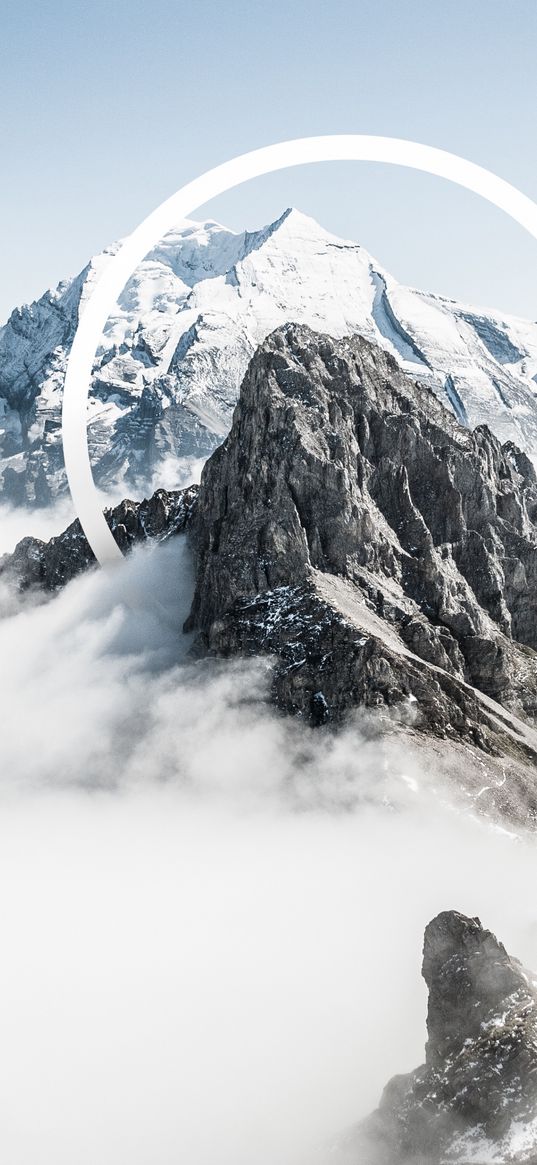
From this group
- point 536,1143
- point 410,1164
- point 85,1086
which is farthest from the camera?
point 85,1086

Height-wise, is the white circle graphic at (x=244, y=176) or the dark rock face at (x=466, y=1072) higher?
the white circle graphic at (x=244, y=176)

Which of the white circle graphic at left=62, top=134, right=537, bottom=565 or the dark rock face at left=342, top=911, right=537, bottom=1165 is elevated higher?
the white circle graphic at left=62, top=134, right=537, bottom=565

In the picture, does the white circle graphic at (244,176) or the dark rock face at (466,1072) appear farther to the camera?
the white circle graphic at (244,176)

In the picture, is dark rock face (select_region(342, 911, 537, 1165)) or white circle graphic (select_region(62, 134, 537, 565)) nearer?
dark rock face (select_region(342, 911, 537, 1165))

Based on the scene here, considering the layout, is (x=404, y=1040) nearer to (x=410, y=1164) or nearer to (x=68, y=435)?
(x=410, y=1164)

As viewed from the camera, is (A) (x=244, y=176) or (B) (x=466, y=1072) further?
(A) (x=244, y=176)

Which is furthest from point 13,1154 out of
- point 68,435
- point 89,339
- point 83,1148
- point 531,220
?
point 531,220

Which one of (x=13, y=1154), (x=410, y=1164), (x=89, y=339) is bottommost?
(x=13, y=1154)

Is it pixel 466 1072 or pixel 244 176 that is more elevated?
pixel 244 176
